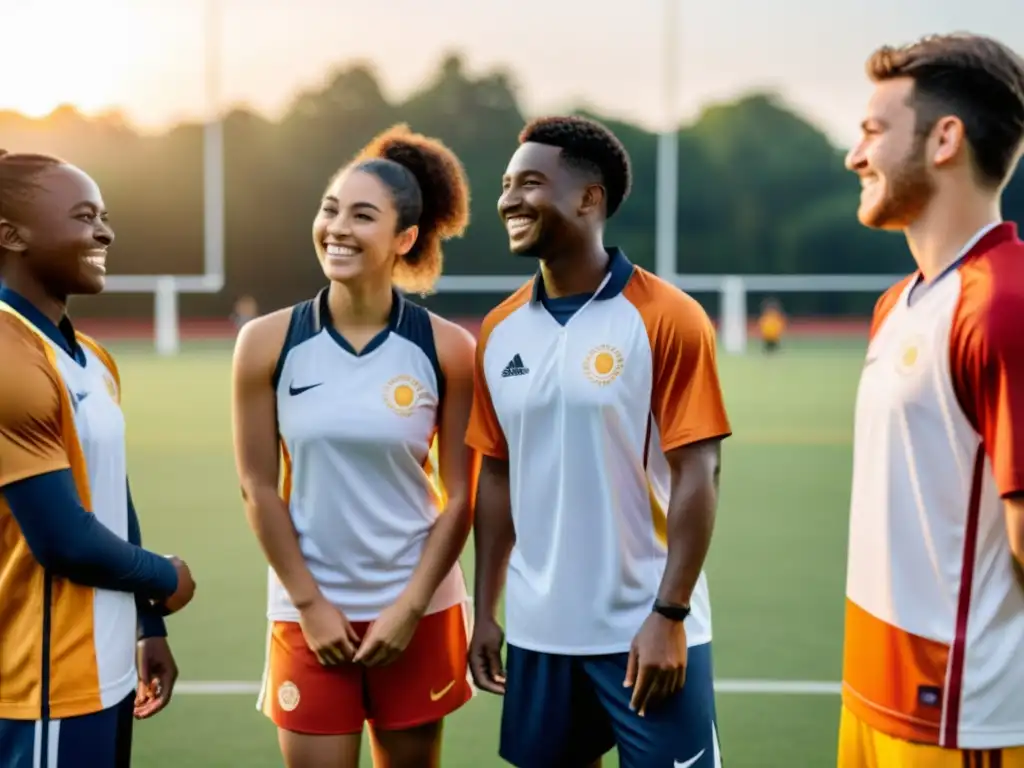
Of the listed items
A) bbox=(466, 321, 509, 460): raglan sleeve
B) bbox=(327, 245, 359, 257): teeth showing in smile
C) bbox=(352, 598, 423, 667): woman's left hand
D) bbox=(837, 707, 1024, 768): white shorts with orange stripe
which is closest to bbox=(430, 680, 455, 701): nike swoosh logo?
bbox=(352, 598, 423, 667): woman's left hand

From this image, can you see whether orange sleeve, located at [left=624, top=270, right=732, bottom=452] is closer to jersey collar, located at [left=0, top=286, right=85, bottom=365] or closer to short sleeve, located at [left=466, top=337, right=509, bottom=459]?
short sleeve, located at [left=466, top=337, right=509, bottom=459]

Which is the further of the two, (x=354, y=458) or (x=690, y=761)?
(x=354, y=458)

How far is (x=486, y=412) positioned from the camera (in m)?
2.77

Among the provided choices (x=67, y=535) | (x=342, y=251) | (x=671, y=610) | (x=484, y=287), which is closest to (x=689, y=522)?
(x=671, y=610)

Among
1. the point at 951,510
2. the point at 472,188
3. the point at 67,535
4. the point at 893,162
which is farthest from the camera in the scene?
the point at 472,188

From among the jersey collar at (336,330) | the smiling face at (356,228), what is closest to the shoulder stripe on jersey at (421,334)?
the jersey collar at (336,330)

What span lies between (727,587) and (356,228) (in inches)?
154

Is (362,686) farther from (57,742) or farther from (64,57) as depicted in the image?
(64,57)

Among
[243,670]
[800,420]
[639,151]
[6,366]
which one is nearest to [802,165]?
[639,151]

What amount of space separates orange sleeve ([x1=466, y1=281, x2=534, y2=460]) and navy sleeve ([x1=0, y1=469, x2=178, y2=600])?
81cm

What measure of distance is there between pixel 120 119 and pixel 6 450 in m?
27.9

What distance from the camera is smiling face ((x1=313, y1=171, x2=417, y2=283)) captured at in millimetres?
2787

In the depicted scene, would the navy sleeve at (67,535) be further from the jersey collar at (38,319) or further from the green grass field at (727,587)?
the green grass field at (727,587)

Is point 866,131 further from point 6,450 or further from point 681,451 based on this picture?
point 6,450
